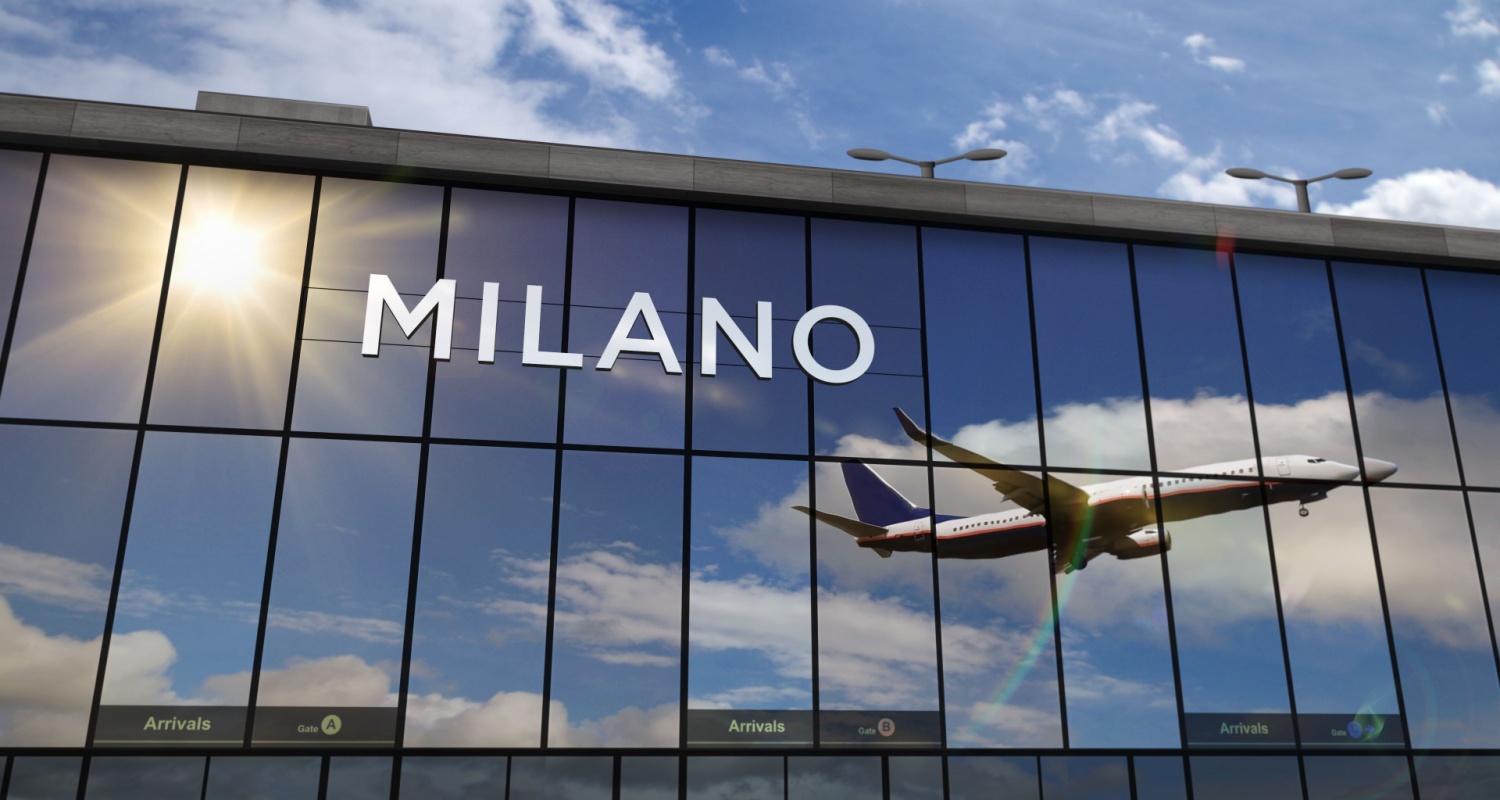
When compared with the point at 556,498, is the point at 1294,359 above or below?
above

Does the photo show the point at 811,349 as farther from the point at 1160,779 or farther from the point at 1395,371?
the point at 1395,371

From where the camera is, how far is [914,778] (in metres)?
17.2

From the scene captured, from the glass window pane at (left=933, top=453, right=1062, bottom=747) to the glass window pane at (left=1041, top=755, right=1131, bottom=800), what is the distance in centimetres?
34

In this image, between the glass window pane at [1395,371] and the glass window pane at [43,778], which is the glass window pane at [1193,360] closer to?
the glass window pane at [1395,371]

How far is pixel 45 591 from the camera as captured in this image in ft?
52.2

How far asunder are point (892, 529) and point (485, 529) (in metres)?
6.10

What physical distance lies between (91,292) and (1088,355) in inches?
623

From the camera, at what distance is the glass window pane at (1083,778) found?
1755cm

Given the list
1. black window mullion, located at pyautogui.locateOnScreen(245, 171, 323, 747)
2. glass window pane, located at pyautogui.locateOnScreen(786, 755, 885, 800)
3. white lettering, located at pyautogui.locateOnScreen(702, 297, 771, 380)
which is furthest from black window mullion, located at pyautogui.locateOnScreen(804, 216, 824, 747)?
black window mullion, located at pyautogui.locateOnScreen(245, 171, 323, 747)

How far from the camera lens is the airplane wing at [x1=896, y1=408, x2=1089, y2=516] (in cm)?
1886

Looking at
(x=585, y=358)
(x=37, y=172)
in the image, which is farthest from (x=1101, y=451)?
(x=37, y=172)

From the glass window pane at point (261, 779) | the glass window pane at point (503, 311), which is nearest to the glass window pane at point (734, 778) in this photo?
the glass window pane at point (261, 779)

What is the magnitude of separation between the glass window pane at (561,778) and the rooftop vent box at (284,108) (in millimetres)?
10599

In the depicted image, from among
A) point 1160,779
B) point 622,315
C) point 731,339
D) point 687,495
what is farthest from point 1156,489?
point 622,315
